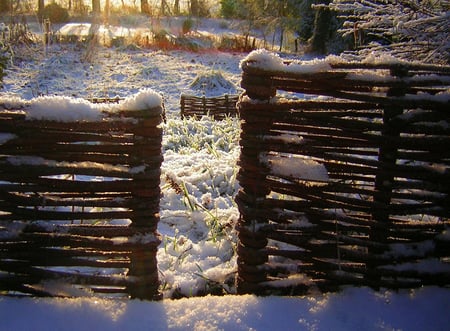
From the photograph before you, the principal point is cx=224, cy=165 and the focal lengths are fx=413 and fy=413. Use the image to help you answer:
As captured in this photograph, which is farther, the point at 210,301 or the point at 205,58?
the point at 205,58

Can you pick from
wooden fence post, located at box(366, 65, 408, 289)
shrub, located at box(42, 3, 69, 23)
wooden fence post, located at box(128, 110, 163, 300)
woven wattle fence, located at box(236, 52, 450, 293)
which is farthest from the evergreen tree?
wooden fence post, located at box(366, 65, 408, 289)

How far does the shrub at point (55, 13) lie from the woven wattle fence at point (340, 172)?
2561 cm

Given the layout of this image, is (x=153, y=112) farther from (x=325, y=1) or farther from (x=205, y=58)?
(x=325, y=1)

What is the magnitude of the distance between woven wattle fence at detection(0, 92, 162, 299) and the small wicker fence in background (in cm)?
726

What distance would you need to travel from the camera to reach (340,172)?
2178mm

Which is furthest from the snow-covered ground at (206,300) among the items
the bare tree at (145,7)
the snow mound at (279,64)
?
the bare tree at (145,7)

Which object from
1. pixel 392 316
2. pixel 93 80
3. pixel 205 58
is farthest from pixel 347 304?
pixel 205 58

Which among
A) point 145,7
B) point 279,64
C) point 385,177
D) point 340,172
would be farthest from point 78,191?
point 145,7

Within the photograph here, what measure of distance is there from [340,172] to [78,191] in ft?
4.42

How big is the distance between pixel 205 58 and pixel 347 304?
17150 millimetres

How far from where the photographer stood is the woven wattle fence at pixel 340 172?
2.04 metres

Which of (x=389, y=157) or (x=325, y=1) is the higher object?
(x=325, y=1)

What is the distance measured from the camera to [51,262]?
83.7 inches

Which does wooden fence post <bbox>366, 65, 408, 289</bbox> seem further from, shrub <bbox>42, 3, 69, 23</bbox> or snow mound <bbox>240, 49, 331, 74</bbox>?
shrub <bbox>42, 3, 69, 23</bbox>
